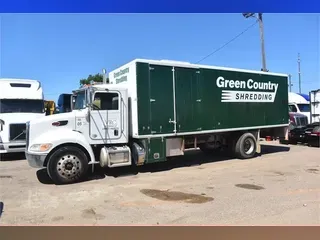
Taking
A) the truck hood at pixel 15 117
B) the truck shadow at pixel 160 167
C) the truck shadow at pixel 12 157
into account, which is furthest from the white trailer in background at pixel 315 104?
the truck shadow at pixel 12 157

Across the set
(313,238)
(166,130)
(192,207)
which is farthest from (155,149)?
(313,238)

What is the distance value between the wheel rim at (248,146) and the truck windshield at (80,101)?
6189 millimetres

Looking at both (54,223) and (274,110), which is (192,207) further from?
(274,110)

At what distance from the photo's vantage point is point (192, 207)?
6164 millimetres

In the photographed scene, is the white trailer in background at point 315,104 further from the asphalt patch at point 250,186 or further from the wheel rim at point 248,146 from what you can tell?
the asphalt patch at point 250,186

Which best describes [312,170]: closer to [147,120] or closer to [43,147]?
[147,120]

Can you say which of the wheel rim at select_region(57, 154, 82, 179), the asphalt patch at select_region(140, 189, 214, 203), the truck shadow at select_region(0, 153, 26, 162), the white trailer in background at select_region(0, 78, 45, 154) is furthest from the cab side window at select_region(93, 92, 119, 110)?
the truck shadow at select_region(0, 153, 26, 162)

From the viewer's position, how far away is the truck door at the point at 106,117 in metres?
9.09

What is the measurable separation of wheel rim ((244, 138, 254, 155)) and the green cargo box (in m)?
0.57

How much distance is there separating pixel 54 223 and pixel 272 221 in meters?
3.57

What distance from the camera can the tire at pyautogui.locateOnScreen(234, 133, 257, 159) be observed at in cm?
1184

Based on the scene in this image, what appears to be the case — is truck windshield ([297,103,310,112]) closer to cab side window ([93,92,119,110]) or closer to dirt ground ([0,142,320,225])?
dirt ground ([0,142,320,225])

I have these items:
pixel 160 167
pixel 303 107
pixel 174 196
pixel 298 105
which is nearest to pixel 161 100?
pixel 160 167

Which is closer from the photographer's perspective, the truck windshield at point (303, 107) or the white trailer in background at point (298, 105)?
the white trailer in background at point (298, 105)
